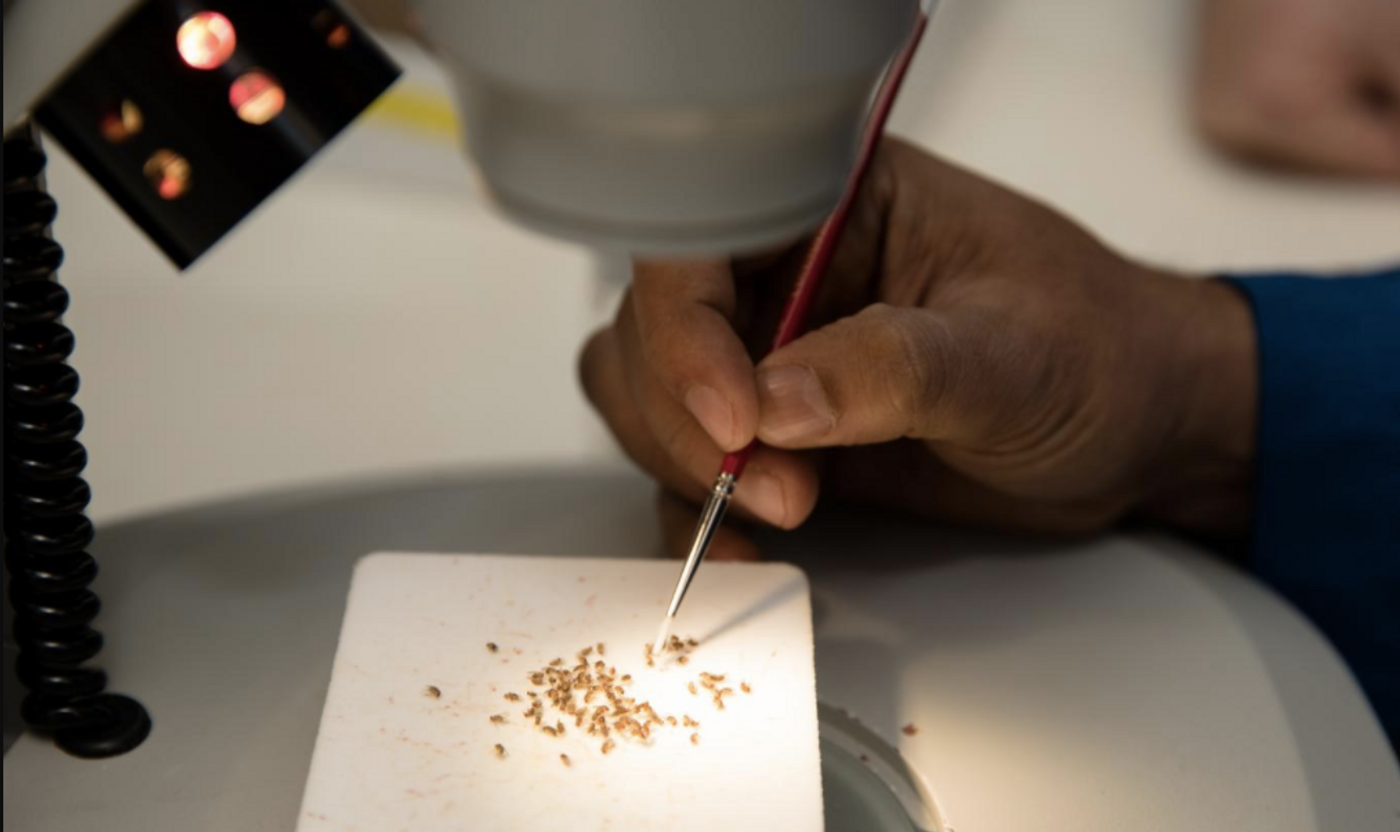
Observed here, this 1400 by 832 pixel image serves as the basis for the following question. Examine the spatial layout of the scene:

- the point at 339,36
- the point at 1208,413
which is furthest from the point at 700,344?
the point at 1208,413

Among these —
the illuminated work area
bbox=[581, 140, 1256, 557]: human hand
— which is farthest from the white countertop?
bbox=[581, 140, 1256, 557]: human hand

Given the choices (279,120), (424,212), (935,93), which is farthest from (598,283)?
(279,120)

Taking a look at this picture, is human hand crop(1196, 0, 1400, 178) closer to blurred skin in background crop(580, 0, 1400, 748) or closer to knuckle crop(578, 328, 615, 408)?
blurred skin in background crop(580, 0, 1400, 748)

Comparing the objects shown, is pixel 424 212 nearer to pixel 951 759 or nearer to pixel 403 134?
pixel 403 134

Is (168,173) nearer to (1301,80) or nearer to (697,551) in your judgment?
(697,551)

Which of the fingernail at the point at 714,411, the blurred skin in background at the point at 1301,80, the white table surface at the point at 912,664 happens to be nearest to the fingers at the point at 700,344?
the fingernail at the point at 714,411

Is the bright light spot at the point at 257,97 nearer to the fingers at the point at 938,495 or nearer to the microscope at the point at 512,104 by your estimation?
the microscope at the point at 512,104
